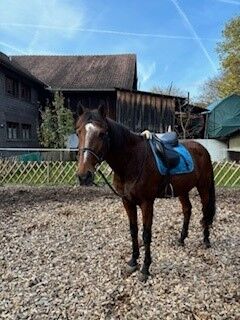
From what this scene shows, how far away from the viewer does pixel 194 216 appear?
707 cm

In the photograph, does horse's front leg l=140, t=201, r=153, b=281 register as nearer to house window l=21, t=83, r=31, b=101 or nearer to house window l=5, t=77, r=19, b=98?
house window l=5, t=77, r=19, b=98

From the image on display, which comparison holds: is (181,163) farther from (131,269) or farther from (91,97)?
(91,97)

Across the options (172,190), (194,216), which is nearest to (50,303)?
(172,190)

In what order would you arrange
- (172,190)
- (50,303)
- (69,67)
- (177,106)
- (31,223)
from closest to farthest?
1. (50,303)
2. (172,190)
3. (31,223)
4. (177,106)
5. (69,67)

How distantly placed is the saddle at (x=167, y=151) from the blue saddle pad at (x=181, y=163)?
0.17 feet

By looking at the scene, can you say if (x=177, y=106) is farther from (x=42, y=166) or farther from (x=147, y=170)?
(x=147, y=170)

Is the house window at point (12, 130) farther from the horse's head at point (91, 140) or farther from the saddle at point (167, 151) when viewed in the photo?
the horse's head at point (91, 140)

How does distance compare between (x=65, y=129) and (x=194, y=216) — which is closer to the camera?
(x=194, y=216)

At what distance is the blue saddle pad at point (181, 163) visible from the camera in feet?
13.7

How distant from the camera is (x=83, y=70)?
26.8 metres

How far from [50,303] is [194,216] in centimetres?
405

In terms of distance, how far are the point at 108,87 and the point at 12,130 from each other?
262 inches

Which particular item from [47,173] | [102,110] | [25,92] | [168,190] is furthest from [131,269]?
[25,92]

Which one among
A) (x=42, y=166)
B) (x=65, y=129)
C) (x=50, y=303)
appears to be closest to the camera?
(x=50, y=303)
